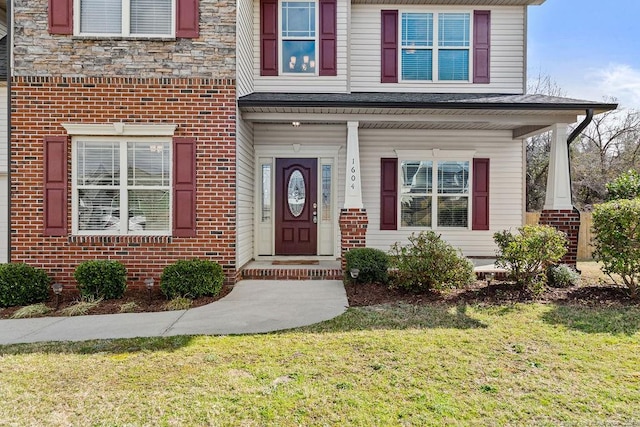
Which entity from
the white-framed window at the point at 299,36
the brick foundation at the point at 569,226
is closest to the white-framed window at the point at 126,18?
the white-framed window at the point at 299,36

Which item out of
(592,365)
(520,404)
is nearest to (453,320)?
(592,365)

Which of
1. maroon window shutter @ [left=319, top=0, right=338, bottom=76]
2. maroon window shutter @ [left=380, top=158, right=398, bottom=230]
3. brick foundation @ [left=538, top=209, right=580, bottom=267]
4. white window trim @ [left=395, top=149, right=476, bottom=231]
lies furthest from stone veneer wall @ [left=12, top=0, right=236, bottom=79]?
brick foundation @ [left=538, top=209, right=580, bottom=267]

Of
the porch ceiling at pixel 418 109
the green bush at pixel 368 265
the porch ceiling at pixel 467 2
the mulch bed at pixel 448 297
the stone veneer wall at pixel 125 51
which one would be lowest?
the mulch bed at pixel 448 297

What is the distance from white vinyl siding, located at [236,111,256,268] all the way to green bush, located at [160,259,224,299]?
2.46 feet

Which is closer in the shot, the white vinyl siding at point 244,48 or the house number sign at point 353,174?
the white vinyl siding at point 244,48

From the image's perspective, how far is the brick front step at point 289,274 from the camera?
737cm

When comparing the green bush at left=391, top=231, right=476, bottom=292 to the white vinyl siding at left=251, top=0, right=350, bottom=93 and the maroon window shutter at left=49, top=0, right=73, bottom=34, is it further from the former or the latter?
the maroon window shutter at left=49, top=0, right=73, bottom=34

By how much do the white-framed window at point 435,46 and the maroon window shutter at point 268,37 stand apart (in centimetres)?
273

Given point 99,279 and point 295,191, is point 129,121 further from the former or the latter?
point 295,191

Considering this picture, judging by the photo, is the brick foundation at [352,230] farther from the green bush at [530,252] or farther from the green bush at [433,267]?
the green bush at [530,252]

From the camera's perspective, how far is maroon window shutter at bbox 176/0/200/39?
664 cm

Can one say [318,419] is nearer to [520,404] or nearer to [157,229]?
[520,404]

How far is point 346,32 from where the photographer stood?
841 cm

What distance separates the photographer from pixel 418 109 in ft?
23.8
